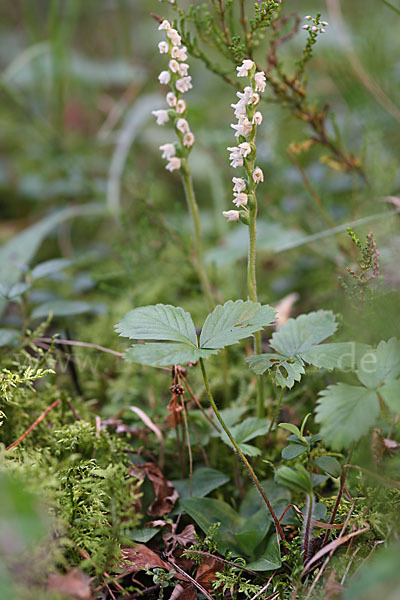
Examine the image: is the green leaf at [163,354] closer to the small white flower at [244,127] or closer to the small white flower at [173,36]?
the small white flower at [244,127]

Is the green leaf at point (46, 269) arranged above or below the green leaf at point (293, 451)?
above

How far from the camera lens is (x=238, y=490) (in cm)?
108

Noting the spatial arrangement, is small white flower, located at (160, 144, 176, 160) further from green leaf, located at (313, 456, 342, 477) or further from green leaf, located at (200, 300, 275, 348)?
green leaf, located at (313, 456, 342, 477)

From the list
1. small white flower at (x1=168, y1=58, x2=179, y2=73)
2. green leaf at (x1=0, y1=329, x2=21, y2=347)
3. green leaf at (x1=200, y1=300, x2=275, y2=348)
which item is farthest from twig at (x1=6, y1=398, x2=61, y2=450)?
small white flower at (x1=168, y1=58, x2=179, y2=73)

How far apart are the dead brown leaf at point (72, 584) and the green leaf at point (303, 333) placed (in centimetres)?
52

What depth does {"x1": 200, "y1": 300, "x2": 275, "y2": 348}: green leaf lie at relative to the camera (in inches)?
33.4

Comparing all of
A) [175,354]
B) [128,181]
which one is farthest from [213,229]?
[175,354]

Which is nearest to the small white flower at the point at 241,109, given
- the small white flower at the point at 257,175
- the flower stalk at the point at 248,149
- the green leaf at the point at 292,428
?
the flower stalk at the point at 248,149

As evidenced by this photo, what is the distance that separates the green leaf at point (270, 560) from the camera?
2.76ft

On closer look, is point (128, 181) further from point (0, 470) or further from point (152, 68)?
point (152, 68)

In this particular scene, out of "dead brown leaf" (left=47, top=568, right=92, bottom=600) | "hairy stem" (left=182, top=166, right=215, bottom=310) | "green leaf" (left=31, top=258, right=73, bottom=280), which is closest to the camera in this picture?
"dead brown leaf" (left=47, top=568, right=92, bottom=600)

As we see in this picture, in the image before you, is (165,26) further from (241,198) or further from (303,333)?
(303,333)

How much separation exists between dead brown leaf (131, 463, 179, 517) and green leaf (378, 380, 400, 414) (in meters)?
0.53

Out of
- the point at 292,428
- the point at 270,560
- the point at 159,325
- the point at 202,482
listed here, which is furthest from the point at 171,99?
the point at 270,560
